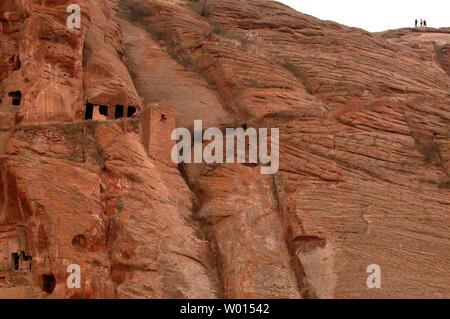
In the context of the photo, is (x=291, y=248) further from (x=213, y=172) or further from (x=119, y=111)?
(x=119, y=111)

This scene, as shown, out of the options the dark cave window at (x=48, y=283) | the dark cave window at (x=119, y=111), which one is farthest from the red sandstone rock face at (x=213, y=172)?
the dark cave window at (x=119, y=111)

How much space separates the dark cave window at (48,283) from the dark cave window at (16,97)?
28.2 ft

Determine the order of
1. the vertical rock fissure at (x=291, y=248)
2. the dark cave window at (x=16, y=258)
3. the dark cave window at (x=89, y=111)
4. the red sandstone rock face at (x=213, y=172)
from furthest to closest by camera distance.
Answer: the dark cave window at (x=89, y=111), the vertical rock fissure at (x=291, y=248), the dark cave window at (x=16, y=258), the red sandstone rock face at (x=213, y=172)

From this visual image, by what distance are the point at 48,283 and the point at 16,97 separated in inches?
350

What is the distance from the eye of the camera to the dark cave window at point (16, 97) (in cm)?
2547

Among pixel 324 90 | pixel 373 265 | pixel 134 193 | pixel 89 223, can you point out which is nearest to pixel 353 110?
pixel 324 90

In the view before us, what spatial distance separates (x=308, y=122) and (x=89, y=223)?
1120 centimetres

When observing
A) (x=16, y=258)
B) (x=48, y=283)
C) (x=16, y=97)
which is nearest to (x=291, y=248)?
(x=48, y=283)

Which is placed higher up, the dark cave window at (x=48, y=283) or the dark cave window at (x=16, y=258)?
the dark cave window at (x=16, y=258)

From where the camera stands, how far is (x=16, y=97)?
2558cm

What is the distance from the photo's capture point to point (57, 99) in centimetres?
2517

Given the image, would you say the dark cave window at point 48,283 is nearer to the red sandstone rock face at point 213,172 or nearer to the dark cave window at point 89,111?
the red sandstone rock face at point 213,172

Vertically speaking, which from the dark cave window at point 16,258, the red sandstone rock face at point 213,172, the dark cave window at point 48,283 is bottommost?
the dark cave window at point 48,283

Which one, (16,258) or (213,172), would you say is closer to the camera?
(16,258)
